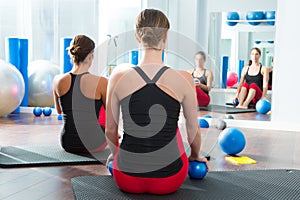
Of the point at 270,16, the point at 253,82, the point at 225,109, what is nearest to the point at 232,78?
the point at 253,82

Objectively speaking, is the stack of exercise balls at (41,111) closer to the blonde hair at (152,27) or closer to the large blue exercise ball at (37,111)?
the large blue exercise ball at (37,111)

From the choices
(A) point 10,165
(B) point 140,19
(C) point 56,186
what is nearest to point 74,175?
(C) point 56,186

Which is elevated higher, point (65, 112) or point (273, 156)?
point (65, 112)

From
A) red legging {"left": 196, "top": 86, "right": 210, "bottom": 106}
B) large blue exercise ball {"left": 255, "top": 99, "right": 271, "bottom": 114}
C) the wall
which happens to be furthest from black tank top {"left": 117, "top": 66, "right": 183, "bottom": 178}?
red legging {"left": 196, "top": 86, "right": 210, "bottom": 106}

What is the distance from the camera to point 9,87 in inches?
174

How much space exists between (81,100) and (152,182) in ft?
3.56

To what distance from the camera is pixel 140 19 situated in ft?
5.83

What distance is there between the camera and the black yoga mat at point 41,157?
2.57 m

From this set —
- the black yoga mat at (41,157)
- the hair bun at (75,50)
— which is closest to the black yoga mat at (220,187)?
the black yoga mat at (41,157)

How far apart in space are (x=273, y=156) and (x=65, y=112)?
160 centimetres

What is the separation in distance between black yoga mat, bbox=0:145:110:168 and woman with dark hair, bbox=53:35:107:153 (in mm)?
87

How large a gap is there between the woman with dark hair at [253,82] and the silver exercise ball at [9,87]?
2.63m

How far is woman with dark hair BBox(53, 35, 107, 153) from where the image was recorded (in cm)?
272

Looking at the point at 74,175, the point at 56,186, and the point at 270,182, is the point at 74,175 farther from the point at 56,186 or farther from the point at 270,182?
the point at 270,182
